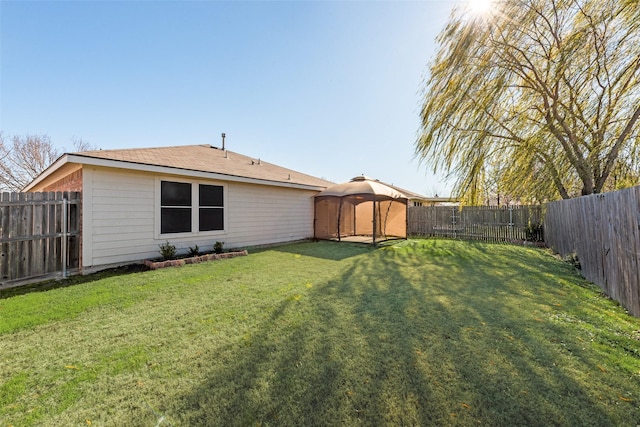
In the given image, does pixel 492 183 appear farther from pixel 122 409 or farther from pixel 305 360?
pixel 122 409

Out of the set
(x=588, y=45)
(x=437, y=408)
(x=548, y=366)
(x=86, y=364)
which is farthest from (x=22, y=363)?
(x=588, y=45)

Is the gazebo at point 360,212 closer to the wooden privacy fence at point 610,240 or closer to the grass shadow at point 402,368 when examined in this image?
the wooden privacy fence at point 610,240

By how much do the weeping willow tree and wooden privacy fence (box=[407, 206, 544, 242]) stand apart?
10.1 feet

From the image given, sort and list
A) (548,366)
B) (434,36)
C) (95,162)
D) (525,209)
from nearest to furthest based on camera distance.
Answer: (548,366) → (95,162) → (434,36) → (525,209)

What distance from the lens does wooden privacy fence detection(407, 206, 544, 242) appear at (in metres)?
10.7

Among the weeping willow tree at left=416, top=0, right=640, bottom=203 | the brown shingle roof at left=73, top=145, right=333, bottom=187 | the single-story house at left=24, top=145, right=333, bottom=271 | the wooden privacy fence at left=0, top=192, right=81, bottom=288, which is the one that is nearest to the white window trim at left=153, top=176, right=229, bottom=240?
the single-story house at left=24, top=145, right=333, bottom=271

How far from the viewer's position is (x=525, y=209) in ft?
36.1

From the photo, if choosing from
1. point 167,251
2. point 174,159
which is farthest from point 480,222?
point 174,159

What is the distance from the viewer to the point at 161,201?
6.52 metres

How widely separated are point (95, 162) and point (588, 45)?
428 inches

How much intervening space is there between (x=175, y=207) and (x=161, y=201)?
15.2 inches

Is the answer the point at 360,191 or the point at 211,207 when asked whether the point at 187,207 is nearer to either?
the point at 211,207

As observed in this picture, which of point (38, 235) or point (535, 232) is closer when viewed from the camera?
point (38, 235)

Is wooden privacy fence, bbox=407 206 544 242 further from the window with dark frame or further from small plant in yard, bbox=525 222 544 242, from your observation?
the window with dark frame
